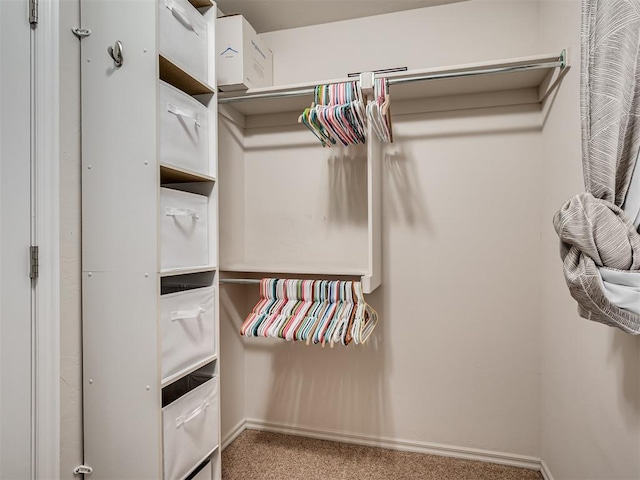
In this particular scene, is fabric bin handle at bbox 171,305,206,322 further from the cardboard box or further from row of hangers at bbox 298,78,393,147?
the cardboard box

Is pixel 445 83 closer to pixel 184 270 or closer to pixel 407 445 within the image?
pixel 184 270

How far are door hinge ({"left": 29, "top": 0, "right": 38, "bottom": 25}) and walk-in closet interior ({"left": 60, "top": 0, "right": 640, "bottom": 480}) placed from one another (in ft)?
0.33

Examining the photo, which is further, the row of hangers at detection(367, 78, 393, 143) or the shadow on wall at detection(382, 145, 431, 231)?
the shadow on wall at detection(382, 145, 431, 231)

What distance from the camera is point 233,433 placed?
2252 mm

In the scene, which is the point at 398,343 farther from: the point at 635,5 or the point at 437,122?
the point at 635,5

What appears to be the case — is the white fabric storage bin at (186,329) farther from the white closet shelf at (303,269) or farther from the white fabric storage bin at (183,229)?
the white closet shelf at (303,269)

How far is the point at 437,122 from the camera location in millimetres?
2072

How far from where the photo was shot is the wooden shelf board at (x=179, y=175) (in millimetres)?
1447

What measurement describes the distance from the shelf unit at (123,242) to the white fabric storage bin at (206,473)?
29 cm

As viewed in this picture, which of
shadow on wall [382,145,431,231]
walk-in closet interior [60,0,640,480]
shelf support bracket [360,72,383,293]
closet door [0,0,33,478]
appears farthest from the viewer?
shadow on wall [382,145,431,231]

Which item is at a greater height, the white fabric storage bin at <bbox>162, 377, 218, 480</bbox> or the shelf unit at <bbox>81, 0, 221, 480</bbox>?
the shelf unit at <bbox>81, 0, 221, 480</bbox>

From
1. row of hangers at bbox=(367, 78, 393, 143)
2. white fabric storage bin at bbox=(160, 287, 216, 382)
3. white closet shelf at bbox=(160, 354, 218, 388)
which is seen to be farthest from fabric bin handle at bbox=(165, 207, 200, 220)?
row of hangers at bbox=(367, 78, 393, 143)

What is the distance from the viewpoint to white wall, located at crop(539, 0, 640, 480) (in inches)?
44.0

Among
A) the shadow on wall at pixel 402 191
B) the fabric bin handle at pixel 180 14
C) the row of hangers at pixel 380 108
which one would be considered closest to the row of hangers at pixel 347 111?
the row of hangers at pixel 380 108
